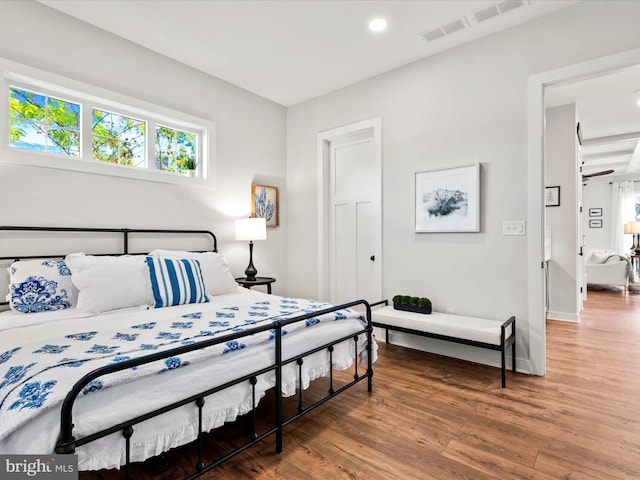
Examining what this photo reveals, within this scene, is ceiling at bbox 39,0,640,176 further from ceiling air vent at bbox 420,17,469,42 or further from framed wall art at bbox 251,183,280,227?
framed wall art at bbox 251,183,280,227

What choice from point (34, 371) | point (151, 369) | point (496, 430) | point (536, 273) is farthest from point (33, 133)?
point (536, 273)

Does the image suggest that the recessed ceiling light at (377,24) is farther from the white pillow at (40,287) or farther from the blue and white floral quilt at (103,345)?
the white pillow at (40,287)

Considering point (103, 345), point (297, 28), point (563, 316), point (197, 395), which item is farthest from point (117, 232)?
point (563, 316)

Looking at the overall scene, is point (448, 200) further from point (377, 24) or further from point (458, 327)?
point (377, 24)

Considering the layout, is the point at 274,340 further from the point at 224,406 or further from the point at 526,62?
the point at 526,62

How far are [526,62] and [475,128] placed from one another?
63cm

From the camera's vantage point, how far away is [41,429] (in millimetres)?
1173

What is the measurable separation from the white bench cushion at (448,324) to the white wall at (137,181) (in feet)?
5.96

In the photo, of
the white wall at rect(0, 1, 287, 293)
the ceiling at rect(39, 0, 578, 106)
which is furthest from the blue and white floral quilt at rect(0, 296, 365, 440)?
the ceiling at rect(39, 0, 578, 106)

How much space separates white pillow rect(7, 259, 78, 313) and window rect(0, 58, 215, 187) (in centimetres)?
→ 83

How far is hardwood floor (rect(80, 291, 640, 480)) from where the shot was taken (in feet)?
5.80

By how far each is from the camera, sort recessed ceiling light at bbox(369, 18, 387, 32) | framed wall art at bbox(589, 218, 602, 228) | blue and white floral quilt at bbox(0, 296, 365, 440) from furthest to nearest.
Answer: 1. framed wall art at bbox(589, 218, 602, 228)
2. recessed ceiling light at bbox(369, 18, 387, 32)
3. blue and white floral quilt at bbox(0, 296, 365, 440)

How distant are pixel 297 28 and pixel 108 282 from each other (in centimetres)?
256

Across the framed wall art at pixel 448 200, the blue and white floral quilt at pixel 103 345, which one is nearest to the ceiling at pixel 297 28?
the framed wall art at pixel 448 200
